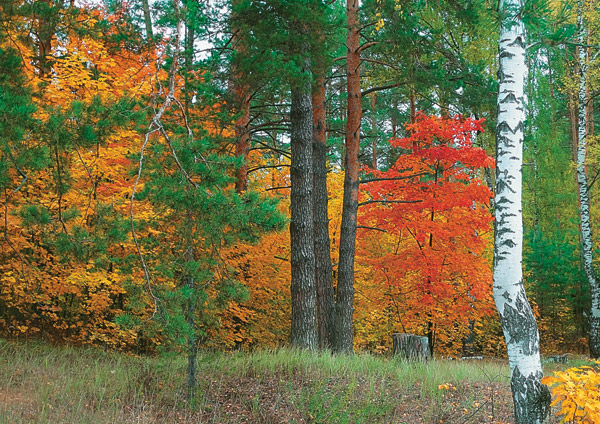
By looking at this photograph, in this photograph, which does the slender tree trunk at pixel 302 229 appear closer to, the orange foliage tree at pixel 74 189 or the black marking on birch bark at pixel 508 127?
the orange foliage tree at pixel 74 189

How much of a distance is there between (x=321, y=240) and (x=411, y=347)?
246 centimetres

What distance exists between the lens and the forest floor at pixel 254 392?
467 cm

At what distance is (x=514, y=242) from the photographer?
4363 millimetres

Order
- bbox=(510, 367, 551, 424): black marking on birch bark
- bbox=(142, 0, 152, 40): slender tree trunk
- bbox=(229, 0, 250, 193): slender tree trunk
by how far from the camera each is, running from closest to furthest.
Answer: bbox=(510, 367, 551, 424): black marking on birch bark
bbox=(142, 0, 152, 40): slender tree trunk
bbox=(229, 0, 250, 193): slender tree trunk

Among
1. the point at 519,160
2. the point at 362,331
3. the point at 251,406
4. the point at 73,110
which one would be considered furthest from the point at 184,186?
the point at 362,331

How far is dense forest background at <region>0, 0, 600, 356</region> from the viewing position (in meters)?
4.63

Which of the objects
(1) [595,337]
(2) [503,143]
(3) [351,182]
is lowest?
(1) [595,337]

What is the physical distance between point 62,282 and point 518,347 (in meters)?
7.31

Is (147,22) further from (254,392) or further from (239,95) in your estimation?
(254,392)

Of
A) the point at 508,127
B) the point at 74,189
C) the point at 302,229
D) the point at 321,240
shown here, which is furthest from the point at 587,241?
the point at 74,189

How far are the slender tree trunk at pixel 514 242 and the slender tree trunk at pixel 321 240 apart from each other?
14.8ft

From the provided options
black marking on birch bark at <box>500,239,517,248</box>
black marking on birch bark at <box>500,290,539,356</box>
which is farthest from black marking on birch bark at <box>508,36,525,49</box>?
black marking on birch bark at <box>500,290,539,356</box>

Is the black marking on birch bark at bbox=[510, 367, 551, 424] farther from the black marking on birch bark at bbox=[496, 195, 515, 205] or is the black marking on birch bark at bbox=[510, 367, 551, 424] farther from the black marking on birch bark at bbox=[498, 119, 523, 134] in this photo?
the black marking on birch bark at bbox=[498, 119, 523, 134]

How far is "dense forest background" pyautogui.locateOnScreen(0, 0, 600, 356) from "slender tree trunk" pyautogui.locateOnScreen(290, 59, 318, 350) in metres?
0.07
